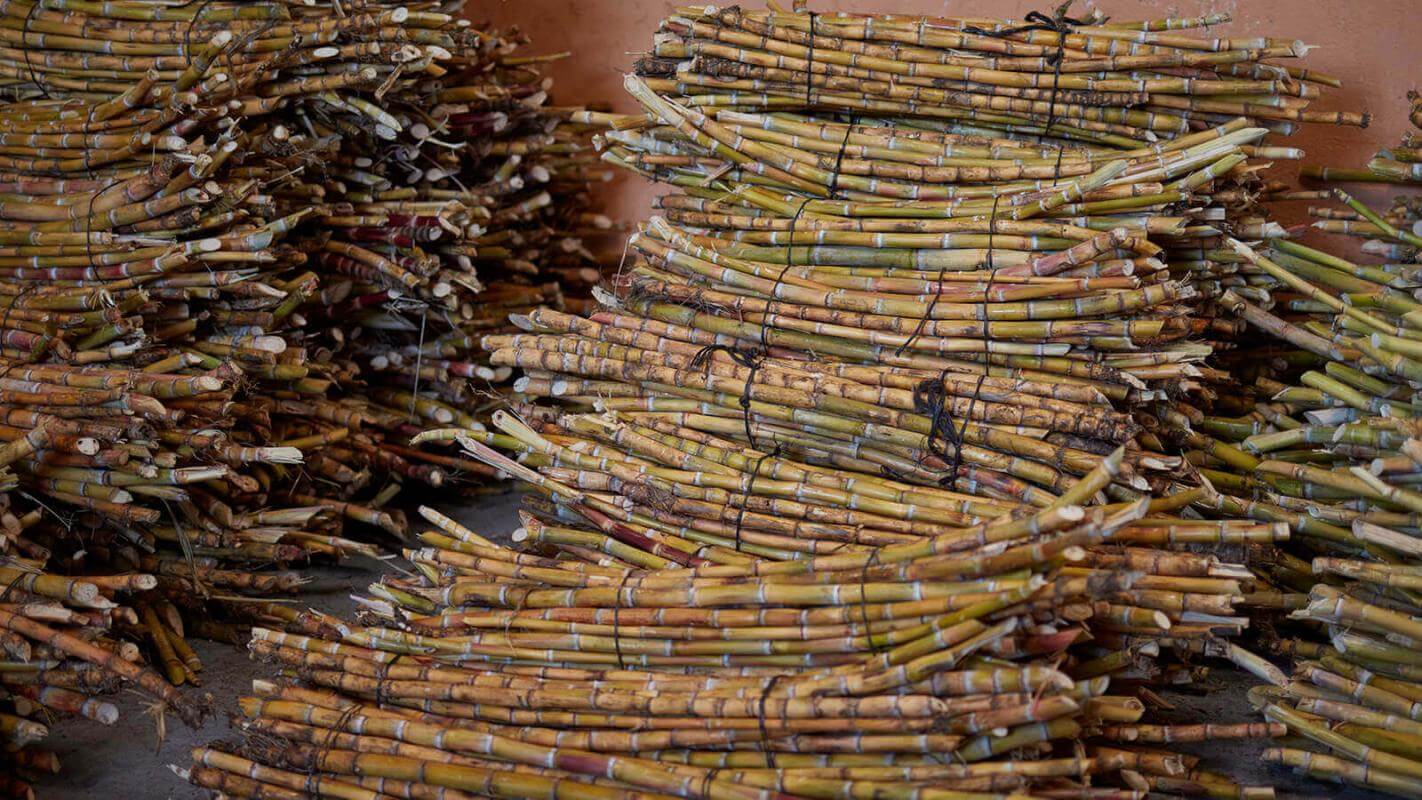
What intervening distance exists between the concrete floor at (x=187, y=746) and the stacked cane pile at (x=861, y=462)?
15 centimetres

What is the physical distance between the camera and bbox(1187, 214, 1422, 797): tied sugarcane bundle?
3.33 m

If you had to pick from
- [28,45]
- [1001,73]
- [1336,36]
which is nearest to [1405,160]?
[1336,36]

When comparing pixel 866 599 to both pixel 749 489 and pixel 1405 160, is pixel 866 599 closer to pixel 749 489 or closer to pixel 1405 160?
pixel 749 489

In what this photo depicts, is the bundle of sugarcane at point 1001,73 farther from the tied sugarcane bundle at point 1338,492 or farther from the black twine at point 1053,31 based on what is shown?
the tied sugarcane bundle at point 1338,492

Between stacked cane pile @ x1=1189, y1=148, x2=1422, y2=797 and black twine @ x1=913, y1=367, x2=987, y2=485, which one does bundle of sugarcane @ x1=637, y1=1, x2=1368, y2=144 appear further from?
black twine @ x1=913, y1=367, x2=987, y2=485

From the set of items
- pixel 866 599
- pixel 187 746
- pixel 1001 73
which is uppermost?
pixel 1001 73

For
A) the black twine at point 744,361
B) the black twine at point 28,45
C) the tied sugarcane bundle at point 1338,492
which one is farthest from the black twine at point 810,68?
the black twine at point 28,45

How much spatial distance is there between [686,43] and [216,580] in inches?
99.0

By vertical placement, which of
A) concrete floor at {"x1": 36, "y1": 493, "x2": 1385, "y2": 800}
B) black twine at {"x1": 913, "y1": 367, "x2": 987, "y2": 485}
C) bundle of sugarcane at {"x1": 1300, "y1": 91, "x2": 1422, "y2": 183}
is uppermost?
bundle of sugarcane at {"x1": 1300, "y1": 91, "x2": 1422, "y2": 183}

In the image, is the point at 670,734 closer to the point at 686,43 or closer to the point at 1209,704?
the point at 1209,704

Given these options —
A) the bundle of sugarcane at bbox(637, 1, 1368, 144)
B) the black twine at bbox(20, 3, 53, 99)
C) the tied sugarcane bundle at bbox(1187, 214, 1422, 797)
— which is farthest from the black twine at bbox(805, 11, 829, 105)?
the black twine at bbox(20, 3, 53, 99)

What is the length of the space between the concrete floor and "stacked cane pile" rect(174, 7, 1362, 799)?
152mm

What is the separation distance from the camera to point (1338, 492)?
3719 mm

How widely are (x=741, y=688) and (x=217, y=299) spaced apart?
2.69m
